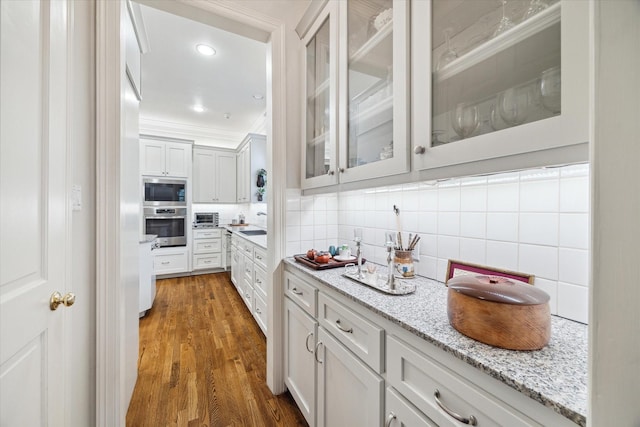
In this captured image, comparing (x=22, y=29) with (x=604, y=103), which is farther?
(x=22, y=29)

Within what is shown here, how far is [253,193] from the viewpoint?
4.31 metres

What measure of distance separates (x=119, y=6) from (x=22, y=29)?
789 millimetres

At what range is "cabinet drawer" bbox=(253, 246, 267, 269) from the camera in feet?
7.31

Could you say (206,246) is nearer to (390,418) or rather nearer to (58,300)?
(58,300)

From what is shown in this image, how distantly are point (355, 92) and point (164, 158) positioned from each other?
411cm

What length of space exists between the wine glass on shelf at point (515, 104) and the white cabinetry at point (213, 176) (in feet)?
16.2

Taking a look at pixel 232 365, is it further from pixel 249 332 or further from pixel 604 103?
pixel 604 103

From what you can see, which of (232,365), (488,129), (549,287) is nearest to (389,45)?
(488,129)

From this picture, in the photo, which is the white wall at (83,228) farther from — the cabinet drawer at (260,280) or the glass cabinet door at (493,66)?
the glass cabinet door at (493,66)

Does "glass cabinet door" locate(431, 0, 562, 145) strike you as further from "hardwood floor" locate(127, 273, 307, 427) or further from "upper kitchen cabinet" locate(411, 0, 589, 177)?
"hardwood floor" locate(127, 273, 307, 427)

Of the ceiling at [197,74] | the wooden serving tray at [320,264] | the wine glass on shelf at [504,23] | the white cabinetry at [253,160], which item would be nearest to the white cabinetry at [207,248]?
the white cabinetry at [253,160]

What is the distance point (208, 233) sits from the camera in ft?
15.3

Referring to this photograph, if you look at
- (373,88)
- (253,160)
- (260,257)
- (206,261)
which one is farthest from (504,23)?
(206,261)

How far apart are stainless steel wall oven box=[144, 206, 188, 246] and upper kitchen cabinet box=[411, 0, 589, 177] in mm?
4398
